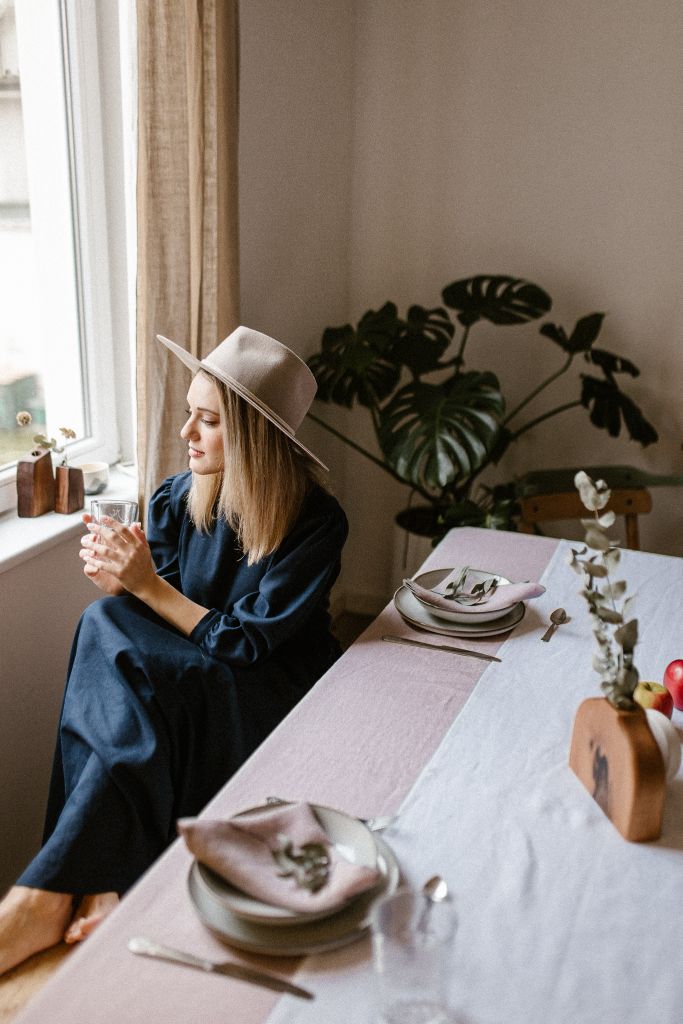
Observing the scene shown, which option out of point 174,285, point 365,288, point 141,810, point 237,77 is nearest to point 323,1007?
point 141,810

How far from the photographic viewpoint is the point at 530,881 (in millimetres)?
985

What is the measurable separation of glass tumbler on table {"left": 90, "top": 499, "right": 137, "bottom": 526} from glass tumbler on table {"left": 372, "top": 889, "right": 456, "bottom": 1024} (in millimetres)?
1080

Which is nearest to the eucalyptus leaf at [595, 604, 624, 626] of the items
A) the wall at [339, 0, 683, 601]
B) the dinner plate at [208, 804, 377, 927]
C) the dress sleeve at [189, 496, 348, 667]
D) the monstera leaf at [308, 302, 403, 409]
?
the dinner plate at [208, 804, 377, 927]

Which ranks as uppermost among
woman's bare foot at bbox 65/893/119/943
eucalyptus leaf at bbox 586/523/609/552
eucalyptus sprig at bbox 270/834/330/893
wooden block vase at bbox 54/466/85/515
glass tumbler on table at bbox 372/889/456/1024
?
eucalyptus leaf at bbox 586/523/609/552

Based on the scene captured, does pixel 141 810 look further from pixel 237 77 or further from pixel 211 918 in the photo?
pixel 237 77

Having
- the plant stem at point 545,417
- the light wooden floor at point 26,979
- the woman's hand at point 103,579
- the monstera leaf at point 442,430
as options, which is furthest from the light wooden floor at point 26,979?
the plant stem at point 545,417

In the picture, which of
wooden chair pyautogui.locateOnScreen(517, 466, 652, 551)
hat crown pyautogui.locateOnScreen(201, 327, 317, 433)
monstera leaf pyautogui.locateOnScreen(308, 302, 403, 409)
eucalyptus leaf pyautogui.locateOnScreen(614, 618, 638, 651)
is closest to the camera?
eucalyptus leaf pyautogui.locateOnScreen(614, 618, 638, 651)

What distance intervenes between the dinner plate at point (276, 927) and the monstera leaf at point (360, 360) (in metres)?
1.99

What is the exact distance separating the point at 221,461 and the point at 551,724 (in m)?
0.75

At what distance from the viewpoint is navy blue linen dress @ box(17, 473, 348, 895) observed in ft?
4.75

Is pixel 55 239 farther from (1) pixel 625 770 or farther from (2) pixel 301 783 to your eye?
(1) pixel 625 770

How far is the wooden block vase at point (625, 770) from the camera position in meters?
1.04

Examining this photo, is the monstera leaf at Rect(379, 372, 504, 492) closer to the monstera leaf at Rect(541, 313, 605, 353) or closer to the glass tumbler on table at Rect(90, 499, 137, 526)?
the monstera leaf at Rect(541, 313, 605, 353)

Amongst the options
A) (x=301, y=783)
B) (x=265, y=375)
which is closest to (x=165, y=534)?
(x=265, y=375)
